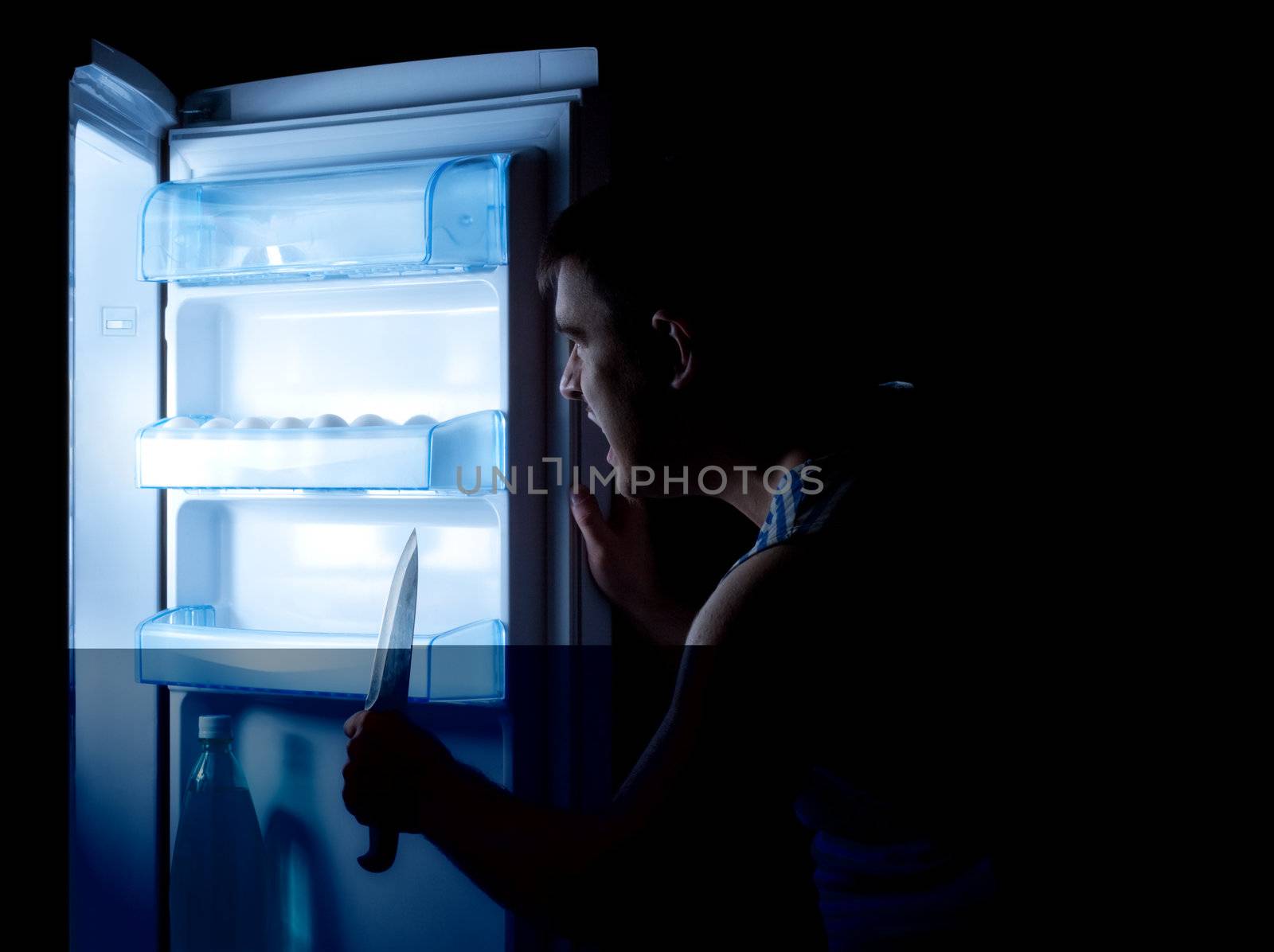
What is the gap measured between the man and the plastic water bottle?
36 cm

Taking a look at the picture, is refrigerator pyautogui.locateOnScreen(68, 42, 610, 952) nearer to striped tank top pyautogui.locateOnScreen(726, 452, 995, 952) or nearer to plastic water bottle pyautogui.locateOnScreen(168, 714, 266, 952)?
plastic water bottle pyautogui.locateOnScreen(168, 714, 266, 952)

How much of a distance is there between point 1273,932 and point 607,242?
49.6 inches

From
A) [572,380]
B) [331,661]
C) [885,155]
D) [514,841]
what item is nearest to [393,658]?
[331,661]

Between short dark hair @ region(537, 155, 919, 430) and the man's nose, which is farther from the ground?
short dark hair @ region(537, 155, 919, 430)

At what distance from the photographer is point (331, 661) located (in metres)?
0.95

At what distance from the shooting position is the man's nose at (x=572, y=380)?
3.03 feet

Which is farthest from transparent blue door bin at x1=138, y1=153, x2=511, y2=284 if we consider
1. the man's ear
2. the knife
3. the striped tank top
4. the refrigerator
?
the striped tank top

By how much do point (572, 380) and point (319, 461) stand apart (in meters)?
0.32

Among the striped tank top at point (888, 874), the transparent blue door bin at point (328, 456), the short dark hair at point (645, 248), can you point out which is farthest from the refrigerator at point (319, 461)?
the striped tank top at point (888, 874)

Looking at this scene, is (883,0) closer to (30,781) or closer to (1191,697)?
(1191,697)

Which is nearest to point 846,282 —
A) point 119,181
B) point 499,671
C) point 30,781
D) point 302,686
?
point 499,671

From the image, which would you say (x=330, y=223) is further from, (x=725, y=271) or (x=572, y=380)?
(x=725, y=271)

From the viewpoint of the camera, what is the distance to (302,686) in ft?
3.15

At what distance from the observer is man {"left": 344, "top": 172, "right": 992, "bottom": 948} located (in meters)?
0.62
